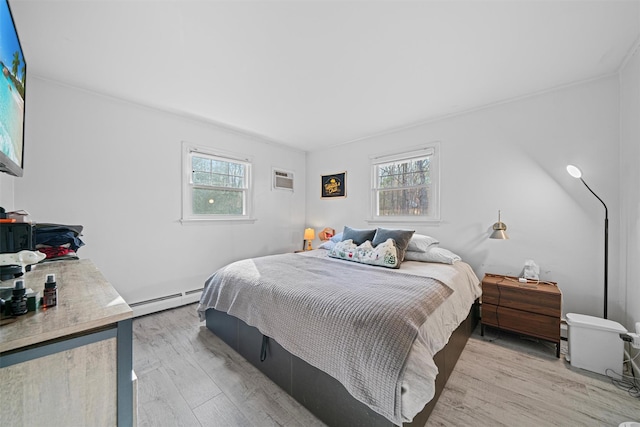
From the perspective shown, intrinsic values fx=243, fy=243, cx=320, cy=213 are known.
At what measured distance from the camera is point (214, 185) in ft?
11.9

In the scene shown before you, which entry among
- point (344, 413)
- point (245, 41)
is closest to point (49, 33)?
point (245, 41)

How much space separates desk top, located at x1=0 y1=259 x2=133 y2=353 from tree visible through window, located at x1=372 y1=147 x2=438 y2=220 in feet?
11.0

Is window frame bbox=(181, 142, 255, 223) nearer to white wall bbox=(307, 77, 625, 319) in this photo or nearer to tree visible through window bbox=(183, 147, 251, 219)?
tree visible through window bbox=(183, 147, 251, 219)

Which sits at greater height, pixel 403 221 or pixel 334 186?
pixel 334 186

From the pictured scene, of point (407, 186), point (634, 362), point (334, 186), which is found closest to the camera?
point (634, 362)

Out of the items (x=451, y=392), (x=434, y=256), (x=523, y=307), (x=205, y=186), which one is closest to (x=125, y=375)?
(x=451, y=392)

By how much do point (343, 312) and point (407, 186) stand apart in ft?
8.74

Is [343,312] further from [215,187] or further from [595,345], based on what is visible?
[215,187]

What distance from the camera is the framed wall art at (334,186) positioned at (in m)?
4.30

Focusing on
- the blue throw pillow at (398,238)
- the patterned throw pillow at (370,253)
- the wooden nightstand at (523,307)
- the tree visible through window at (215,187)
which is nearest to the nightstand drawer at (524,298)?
the wooden nightstand at (523,307)

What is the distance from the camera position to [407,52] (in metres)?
1.98

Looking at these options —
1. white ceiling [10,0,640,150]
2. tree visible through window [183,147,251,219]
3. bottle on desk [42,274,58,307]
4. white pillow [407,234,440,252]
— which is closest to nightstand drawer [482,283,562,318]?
white pillow [407,234,440,252]

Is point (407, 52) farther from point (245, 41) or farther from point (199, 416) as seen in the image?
point (199, 416)

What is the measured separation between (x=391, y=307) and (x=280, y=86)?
2.30 metres
